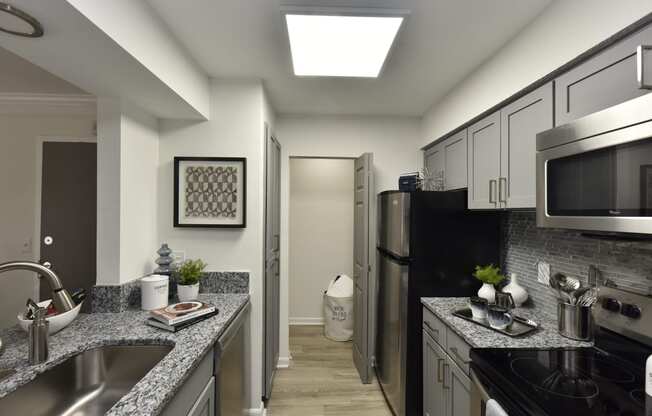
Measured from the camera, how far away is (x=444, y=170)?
2537 mm

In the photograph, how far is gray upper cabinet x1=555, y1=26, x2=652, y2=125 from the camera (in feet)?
3.38

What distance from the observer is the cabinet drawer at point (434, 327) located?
1780mm

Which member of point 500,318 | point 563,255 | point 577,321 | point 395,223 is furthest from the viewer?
point 395,223

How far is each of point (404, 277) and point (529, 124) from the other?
46.1 inches

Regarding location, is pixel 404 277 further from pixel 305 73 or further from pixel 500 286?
pixel 305 73

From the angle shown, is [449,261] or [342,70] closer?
[342,70]

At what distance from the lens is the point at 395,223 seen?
89.3 inches

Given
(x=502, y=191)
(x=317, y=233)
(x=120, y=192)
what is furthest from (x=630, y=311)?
(x=317, y=233)

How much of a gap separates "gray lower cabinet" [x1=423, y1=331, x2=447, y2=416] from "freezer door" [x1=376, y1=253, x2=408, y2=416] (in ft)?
0.48

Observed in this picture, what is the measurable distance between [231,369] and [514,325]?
1.55 metres

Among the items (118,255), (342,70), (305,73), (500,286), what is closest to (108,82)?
(118,255)

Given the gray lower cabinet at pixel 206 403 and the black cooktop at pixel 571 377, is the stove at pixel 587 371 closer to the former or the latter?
the black cooktop at pixel 571 377

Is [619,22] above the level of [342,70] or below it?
below

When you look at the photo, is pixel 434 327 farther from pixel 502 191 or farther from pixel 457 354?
pixel 502 191
